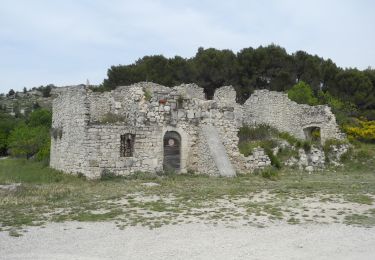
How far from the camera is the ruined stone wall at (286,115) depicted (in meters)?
25.6

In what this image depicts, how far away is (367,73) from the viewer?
127ft

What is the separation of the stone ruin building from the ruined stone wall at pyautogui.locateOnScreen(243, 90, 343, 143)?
8.45 metres

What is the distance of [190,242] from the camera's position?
679 cm

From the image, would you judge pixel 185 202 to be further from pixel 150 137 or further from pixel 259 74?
pixel 259 74

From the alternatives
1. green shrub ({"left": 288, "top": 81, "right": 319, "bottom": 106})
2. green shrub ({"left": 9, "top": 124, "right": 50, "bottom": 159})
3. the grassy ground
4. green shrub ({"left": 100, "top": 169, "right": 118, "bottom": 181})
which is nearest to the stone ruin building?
green shrub ({"left": 100, "top": 169, "right": 118, "bottom": 181})

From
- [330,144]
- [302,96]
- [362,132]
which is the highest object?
[302,96]

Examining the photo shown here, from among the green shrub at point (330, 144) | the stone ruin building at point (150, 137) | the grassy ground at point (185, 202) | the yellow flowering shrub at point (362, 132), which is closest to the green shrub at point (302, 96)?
the yellow flowering shrub at point (362, 132)

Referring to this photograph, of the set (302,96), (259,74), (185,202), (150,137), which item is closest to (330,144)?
(150,137)

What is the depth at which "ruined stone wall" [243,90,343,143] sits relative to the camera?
25.6 m

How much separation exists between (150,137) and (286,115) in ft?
41.7

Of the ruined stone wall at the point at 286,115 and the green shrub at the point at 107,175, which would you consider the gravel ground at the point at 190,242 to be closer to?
the green shrub at the point at 107,175

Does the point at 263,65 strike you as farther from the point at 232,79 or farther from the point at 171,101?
the point at 171,101

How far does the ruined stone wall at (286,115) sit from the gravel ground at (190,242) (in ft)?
59.5

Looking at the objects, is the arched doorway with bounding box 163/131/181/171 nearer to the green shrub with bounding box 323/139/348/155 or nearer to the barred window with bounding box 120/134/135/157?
the barred window with bounding box 120/134/135/157
